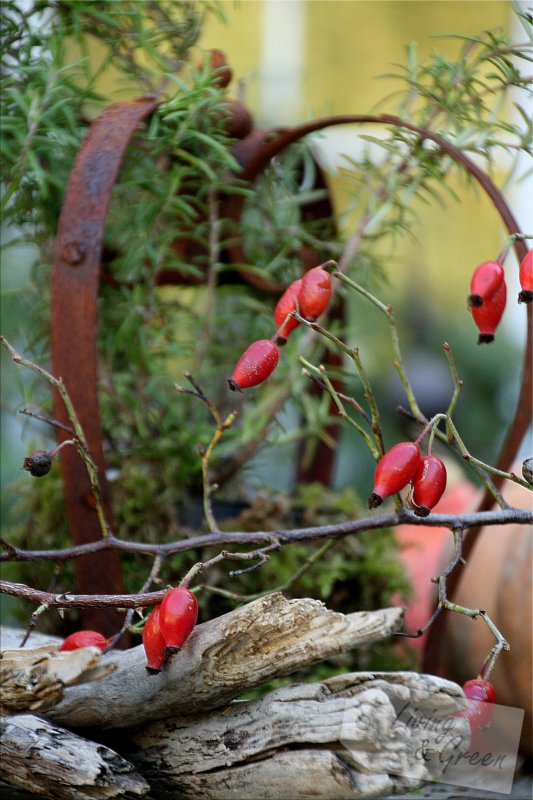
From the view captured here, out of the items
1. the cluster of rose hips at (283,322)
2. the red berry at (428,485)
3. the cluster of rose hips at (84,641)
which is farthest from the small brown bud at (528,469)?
the cluster of rose hips at (84,641)

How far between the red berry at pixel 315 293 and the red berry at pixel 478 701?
23 cm

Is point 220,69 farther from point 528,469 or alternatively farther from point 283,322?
point 528,469

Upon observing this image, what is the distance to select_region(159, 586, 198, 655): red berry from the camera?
411 millimetres

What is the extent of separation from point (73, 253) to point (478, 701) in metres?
0.38

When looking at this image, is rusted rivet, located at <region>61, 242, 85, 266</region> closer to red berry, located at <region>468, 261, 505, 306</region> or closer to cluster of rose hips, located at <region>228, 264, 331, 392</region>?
cluster of rose hips, located at <region>228, 264, 331, 392</region>

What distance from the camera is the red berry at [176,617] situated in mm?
411

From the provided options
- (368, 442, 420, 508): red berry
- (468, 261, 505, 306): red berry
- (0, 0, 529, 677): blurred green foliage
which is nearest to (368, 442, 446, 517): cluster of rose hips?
(368, 442, 420, 508): red berry

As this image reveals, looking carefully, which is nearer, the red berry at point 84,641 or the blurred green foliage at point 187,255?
the red berry at point 84,641

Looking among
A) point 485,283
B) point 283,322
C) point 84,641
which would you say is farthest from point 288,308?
point 84,641

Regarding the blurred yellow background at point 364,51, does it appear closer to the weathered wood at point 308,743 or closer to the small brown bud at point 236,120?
the small brown bud at point 236,120

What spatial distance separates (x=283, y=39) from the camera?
2.45 meters

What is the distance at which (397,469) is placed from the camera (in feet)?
1.43

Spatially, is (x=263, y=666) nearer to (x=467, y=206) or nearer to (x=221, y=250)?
(x=221, y=250)

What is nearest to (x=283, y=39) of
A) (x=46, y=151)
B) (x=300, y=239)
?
(x=300, y=239)
